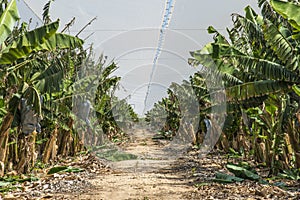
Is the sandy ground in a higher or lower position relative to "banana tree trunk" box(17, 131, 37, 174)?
lower

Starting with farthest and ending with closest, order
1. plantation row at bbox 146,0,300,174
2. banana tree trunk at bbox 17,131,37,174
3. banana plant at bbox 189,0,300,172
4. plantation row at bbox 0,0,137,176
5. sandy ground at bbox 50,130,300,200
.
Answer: banana tree trunk at bbox 17,131,37,174 < plantation row at bbox 146,0,300,174 < banana plant at bbox 189,0,300,172 < sandy ground at bbox 50,130,300,200 < plantation row at bbox 0,0,137,176

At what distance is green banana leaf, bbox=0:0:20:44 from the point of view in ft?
20.1

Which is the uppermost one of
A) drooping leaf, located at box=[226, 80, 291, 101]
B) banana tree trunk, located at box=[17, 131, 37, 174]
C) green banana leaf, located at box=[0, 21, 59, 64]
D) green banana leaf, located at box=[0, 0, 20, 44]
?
green banana leaf, located at box=[0, 0, 20, 44]

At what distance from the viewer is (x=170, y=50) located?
18938mm

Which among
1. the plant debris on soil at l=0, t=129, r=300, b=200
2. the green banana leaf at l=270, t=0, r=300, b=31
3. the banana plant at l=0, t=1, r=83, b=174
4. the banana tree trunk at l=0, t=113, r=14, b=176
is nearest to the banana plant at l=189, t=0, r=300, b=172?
the green banana leaf at l=270, t=0, r=300, b=31

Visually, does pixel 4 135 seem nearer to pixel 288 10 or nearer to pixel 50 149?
pixel 50 149

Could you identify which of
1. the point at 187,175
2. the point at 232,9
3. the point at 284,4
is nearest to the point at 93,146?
the point at 187,175

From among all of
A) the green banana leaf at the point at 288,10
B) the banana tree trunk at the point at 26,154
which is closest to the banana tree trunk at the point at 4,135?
the banana tree trunk at the point at 26,154

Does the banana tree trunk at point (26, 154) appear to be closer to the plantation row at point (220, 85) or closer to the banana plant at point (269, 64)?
the plantation row at point (220, 85)

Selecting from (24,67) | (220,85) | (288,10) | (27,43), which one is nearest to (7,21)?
(27,43)

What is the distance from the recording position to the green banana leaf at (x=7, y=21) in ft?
20.1

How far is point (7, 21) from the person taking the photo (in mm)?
6301

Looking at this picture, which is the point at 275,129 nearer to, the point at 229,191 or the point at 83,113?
the point at 229,191

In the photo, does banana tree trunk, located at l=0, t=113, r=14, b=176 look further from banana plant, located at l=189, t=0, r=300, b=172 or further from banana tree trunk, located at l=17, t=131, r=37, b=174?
banana plant, located at l=189, t=0, r=300, b=172
